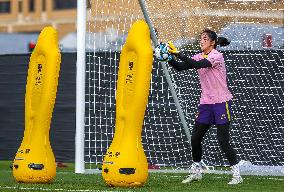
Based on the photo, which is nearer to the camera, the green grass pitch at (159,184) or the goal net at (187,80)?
the green grass pitch at (159,184)

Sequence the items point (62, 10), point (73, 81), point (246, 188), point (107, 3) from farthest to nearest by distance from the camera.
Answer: point (62, 10), point (73, 81), point (107, 3), point (246, 188)

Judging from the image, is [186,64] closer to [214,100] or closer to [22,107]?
[214,100]

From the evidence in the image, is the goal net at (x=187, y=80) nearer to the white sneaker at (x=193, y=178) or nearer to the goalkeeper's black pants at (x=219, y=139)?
the white sneaker at (x=193, y=178)

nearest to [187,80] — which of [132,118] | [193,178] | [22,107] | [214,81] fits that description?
[193,178]

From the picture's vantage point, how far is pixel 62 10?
178ft

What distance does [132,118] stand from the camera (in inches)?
382

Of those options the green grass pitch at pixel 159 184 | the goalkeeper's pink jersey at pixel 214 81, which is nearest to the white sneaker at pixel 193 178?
the green grass pitch at pixel 159 184

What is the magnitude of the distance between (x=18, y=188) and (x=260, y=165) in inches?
172

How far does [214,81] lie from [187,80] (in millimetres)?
2521

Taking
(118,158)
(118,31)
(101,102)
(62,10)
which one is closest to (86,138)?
(101,102)

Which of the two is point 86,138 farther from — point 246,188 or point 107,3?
point 246,188

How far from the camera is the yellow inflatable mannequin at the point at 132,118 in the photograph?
966 cm

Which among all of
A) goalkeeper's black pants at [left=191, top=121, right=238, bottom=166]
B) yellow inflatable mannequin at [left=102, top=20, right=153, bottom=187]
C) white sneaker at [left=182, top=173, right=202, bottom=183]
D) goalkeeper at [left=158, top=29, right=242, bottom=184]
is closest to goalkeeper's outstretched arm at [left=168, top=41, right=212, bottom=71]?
goalkeeper at [left=158, top=29, right=242, bottom=184]

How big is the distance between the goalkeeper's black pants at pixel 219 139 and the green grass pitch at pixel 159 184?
0.28 metres
